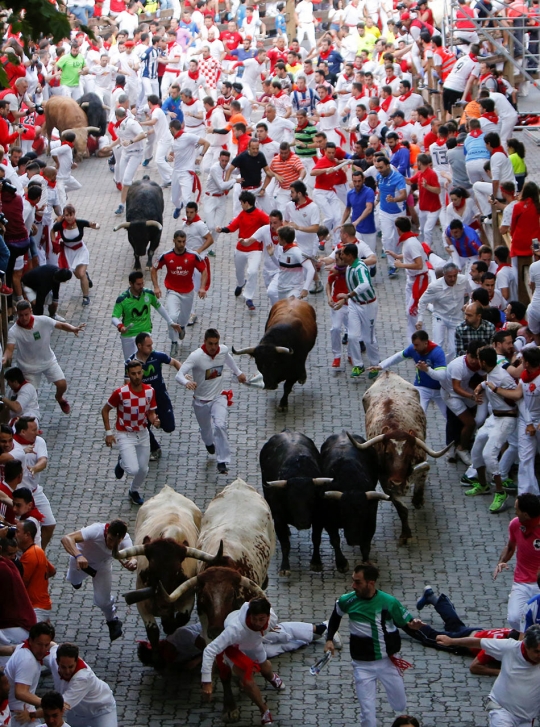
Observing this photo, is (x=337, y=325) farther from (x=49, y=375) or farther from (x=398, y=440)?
(x=398, y=440)

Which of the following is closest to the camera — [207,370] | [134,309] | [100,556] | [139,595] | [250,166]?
[139,595]

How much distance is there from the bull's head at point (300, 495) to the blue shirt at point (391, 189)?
8.12m

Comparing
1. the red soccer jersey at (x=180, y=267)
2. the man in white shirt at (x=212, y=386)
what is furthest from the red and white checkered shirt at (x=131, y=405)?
the red soccer jersey at (x=180, y=267)

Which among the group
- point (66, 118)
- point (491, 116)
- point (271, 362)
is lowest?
point (66, 118)

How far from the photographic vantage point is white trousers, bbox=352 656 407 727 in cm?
913

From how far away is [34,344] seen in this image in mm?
14766

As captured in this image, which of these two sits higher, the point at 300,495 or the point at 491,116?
the point at 491,116

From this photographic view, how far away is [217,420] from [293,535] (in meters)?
1.76

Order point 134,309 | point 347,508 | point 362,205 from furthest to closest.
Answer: point 362,205, point 134,309, point 347,508

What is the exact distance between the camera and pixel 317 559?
1205 centimetres

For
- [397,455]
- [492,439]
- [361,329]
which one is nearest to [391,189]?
[361,329]

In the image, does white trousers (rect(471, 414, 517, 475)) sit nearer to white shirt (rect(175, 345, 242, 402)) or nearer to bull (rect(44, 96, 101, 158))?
white shirt (rect(175, 345, 242, 402))

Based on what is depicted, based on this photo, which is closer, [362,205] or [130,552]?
[130,552]

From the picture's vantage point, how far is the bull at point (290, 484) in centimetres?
1181
